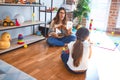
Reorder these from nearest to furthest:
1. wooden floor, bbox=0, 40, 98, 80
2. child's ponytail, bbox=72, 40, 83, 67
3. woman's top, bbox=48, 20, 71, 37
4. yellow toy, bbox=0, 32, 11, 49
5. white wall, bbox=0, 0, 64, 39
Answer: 1. child's ponytail, bbox=72, 40, 83, 67
2. wooden floor, bbox=0, 40, 98, 80
3. yellow toy, bbox=0, 32, 11, 49
4. white wall, bbox=0, 0, 64, 39
5. woman's top, bbox=48, 20, 71, 37

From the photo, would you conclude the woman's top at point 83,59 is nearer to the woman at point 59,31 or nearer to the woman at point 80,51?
the woman at point 80,51

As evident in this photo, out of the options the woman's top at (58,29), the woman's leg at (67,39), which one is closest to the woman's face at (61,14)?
the woman's top at (58,29)

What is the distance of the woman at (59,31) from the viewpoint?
2.82 metres

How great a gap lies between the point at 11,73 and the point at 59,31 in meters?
1.47

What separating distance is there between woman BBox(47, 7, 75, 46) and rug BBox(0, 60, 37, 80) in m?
1.12

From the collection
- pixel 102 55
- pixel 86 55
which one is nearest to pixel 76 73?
pixel 86 55

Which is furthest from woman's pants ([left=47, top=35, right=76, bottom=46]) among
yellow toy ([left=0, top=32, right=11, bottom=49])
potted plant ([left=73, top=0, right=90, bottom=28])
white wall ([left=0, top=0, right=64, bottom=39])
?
potted plant ([left=73, top=0, right=90, bottom=28])

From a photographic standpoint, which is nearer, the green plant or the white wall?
the white wall

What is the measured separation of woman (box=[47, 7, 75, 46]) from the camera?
9.26ft

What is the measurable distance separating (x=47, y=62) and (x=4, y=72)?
2.11 ft

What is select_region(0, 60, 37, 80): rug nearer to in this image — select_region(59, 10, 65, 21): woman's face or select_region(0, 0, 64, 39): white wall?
select_region(0, 0, 64, 39): white wall

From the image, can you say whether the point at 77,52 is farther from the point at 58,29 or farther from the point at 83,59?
the point at 58,29

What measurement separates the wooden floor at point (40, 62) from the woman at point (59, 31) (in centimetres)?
17

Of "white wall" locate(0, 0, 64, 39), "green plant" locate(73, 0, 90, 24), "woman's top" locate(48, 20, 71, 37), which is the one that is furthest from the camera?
"green plant" locate(73, 0, 90, 24)
